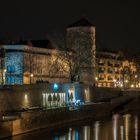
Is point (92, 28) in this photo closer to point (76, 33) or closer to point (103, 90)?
point (76, 33)

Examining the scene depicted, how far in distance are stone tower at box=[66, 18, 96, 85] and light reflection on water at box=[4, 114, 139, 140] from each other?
31.0m

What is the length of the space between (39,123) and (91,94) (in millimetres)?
26984

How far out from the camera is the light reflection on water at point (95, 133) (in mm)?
44031

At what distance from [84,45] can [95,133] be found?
45171mm

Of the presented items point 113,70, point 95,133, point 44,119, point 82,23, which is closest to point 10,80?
point 82,23

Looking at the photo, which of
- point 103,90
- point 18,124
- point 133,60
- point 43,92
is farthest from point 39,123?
point 133,60

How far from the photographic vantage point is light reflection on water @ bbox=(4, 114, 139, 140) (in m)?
44.0

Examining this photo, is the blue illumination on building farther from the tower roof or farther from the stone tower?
the tower roof

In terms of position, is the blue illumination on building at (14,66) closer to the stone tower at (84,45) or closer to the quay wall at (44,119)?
the stone tower at (84,45)

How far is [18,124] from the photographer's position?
4538cm

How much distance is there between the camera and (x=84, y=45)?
91.2 metres

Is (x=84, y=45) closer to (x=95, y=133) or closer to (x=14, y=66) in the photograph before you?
(x=14, y=66)

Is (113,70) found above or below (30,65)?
above

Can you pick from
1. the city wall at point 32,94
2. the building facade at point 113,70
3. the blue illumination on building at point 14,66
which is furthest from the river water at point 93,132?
the building facade at point 113,70
